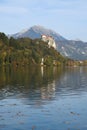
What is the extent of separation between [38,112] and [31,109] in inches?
86.5

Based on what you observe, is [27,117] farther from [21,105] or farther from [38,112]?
[21,105]

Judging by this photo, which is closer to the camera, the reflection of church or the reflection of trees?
the reflection of church

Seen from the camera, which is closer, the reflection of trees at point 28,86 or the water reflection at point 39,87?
the water reflection at point 39,87

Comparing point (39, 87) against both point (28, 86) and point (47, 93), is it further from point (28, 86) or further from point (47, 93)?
point (47, 93)

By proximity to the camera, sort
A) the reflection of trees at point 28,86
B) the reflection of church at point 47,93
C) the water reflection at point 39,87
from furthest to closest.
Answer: the reflection of trees at point 28,86 < the water reflection at point 39,87 < the reflection of church at point 47,93

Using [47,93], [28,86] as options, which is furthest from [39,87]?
[47,93]

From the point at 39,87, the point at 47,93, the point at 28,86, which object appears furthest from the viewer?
the point at 28,86

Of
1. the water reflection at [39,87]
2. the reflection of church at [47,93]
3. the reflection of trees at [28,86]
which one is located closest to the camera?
the reflection of church at [47,93]

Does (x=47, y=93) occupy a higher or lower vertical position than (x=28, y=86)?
lower

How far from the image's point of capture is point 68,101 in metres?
45.1

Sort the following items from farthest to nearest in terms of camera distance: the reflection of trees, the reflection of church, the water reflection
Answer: the reflection of trees < the water reflection < the reflection of church

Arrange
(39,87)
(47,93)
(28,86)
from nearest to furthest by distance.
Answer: (47,93) → (39,87) → (28,86)

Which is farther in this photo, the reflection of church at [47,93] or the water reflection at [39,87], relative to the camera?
the water reflection at [39,87]

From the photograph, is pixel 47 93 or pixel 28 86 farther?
pixel 28 86
